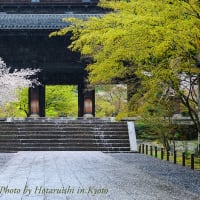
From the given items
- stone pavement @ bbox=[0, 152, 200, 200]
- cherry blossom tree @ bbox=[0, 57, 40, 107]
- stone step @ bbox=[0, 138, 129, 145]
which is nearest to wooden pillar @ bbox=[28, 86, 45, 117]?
cherry blossom tree @ bbox=[0, 57, 40, 107]

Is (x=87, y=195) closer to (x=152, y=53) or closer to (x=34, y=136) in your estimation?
(x=152, y=53)

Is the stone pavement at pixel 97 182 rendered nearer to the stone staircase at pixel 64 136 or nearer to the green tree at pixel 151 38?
the green tree at pixel 151 38

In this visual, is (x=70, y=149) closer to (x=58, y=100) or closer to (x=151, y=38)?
(x=151, y=38)

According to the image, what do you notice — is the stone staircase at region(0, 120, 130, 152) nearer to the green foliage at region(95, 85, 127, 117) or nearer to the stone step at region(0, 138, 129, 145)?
the stone step at region(0, 138, 129, 145)

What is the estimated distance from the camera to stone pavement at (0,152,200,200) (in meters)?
10.6

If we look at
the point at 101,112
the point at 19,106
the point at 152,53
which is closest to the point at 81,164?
the point at 152,53

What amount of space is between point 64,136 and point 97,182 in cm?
Answer: 1666

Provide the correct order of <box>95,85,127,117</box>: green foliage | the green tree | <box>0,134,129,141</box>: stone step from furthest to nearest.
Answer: <box>95,85,127,117</box>: green foliage < <box>0,134,129,141</box>: stone step < the green tree

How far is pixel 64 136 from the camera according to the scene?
96.1ft

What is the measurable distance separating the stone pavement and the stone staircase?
Answer: 977 cm

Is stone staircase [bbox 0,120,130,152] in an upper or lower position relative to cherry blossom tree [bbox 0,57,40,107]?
lower

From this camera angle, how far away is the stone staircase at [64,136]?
27.4m

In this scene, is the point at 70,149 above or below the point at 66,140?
below

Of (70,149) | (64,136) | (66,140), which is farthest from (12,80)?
(70,149)
